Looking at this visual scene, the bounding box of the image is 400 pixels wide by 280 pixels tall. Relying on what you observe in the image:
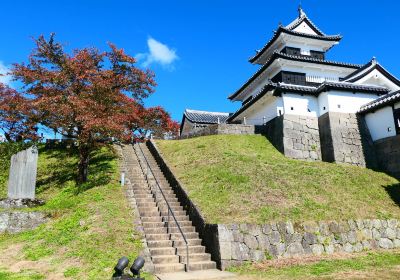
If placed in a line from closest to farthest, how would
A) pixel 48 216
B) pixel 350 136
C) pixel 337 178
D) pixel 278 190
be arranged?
pixel 48 216, pixel 278 190, pixel 337 178, pixel 350 136

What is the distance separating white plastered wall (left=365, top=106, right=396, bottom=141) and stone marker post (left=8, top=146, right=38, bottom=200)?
20010 mm

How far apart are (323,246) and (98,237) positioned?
7.67m

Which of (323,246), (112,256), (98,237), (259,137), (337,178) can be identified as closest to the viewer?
(112,256)

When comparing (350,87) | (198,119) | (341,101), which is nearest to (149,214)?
(341,101)

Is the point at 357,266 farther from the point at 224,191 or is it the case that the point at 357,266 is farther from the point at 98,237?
the point at 98,237

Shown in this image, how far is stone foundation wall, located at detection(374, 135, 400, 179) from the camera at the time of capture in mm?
18578

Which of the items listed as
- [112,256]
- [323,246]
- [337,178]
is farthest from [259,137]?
[112,256]

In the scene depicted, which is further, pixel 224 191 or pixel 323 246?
pixel 224 191

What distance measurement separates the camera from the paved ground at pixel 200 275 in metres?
8.76

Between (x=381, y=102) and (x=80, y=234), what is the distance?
18.5 meters

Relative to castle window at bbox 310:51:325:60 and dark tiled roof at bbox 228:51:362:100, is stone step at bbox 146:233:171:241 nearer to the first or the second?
dark tiled roof at bbox 228:51:362:100

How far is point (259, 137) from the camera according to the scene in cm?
2353

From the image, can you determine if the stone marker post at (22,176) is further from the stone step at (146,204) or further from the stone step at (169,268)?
the stone step at (169,268)

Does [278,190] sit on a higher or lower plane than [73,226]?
higher
